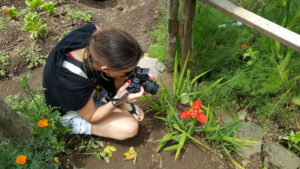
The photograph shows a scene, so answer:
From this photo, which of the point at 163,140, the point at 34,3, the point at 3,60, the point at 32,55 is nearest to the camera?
the point at 163,140

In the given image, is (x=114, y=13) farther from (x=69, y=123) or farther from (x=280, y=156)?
(x=280, y=156)

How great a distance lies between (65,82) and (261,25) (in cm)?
144

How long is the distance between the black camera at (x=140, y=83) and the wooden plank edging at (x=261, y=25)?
77 cm

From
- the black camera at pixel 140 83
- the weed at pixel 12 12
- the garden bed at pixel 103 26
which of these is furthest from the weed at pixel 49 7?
the black camera at pixel 140 83

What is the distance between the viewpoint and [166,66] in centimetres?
262

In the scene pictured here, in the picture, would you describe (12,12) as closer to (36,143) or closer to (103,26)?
(103,26)

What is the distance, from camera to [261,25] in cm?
162

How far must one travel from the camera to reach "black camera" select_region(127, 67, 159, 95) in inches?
71.1

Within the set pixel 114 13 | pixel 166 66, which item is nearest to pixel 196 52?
pixel 166 66

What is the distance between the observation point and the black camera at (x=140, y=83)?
5.92 feet

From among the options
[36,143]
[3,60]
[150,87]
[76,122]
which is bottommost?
[3,60]

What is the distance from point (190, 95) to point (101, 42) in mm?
1098

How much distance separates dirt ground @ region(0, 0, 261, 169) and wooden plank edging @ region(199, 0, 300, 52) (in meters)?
1.04

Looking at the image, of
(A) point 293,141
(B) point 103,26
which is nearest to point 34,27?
(B) point 103,26
